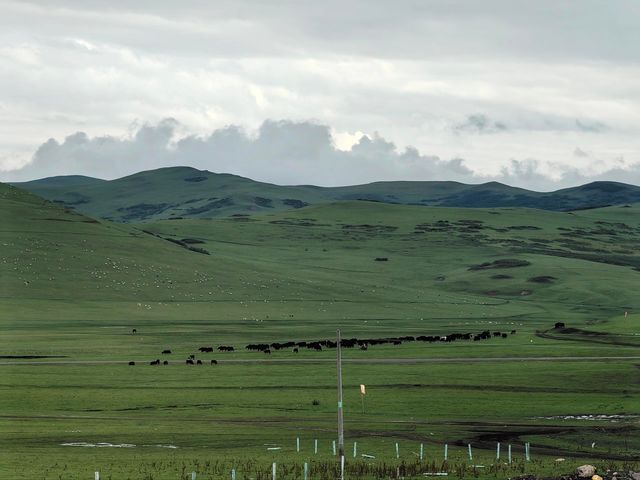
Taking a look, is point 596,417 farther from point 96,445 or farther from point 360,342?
point 360,342

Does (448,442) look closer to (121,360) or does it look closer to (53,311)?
(121,360)

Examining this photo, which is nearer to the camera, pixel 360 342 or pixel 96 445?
pixel 96 445

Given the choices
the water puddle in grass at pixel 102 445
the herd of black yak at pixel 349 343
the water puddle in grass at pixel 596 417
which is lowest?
the water puddle in grass at pixel 596 417

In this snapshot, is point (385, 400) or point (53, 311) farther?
point (53, 311)

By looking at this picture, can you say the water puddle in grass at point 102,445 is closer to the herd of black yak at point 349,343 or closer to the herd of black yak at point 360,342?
the herd of black yak at point 349,343

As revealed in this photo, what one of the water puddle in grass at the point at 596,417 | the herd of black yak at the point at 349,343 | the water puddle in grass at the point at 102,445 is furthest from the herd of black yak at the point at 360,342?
the water puddle in grass at the point at 102,445

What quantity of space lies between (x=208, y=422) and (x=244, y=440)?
9233mm

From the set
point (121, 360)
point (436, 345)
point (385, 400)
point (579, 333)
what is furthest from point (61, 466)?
point (579, 333)

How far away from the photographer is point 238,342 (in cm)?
14925

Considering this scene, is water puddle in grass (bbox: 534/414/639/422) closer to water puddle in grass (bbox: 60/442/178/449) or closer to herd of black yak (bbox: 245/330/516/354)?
water puddle in grass (bbox: 60/442/178/449)

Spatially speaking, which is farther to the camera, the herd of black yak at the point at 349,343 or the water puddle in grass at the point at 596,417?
the herd of black yak at the point at 349,343

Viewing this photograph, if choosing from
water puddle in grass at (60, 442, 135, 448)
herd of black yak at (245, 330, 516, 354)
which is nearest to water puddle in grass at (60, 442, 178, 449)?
water puddle in grass at (60, 442, 135, 448)

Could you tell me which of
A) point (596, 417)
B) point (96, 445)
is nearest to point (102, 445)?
point (96, 445)

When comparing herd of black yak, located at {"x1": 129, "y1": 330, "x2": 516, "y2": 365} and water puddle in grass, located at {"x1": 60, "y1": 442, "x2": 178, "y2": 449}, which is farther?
herd of black yak, located at {"x1": 129, "y1": 330, "x2": 516, "y2": 365}
